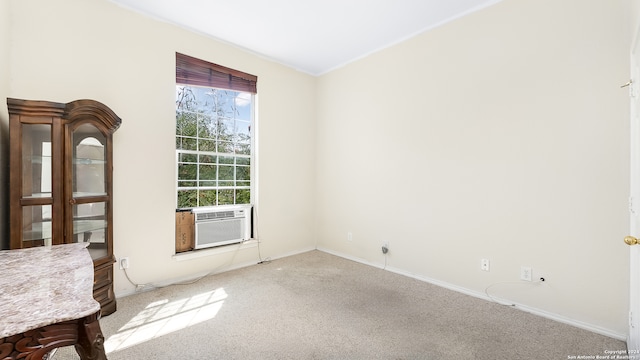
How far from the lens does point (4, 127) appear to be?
6.88 ft

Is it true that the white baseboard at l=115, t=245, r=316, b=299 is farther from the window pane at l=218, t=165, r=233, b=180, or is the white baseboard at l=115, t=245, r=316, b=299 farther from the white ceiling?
the white ceiling

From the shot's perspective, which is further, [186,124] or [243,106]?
[243,106]

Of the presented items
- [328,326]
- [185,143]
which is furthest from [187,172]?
[328,326]

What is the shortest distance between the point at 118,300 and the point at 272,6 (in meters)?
3.16

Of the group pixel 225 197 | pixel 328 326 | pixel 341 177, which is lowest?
pixel 328 326

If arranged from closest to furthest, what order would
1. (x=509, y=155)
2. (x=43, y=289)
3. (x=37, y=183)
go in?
1. (x=43, y=289)
2. (x=37, y=183)
3. (x=509, y=155)

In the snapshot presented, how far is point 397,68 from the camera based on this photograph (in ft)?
11.2

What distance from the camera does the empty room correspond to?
6.57 ft

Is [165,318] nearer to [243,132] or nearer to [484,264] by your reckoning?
[243,132]

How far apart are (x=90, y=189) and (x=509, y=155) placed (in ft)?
12.1

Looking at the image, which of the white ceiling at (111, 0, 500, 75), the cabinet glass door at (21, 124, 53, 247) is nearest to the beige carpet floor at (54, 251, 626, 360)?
the cabinet glass door at (21, 124, 53, 247)

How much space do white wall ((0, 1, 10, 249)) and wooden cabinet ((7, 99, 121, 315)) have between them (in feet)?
0.78

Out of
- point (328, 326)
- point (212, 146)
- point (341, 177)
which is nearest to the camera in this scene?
point (328, 326)

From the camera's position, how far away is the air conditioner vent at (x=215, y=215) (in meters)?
3.31
